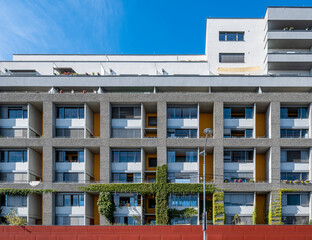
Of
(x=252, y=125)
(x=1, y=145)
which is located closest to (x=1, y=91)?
(x=1, y=145)

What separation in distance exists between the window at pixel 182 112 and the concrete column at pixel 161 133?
153cm

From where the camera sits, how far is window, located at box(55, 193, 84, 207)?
4084cm

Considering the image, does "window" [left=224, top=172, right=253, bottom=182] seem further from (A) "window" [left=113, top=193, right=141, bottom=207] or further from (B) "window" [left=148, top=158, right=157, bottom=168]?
(A) "window" [left=113, top=193, right=141, bottom=207]

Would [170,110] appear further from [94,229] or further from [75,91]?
[94,229]

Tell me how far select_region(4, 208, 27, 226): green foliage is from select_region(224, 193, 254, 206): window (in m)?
25.1

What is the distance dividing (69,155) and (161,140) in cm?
1234

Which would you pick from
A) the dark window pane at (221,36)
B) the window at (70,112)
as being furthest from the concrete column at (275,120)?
the window at (70,112)

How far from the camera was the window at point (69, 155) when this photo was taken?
4222cm

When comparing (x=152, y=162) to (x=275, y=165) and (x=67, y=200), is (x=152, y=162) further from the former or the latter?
(x=275, y=165)

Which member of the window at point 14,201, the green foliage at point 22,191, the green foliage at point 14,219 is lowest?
the green foliage at point 14,219

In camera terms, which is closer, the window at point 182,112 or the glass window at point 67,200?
the glass window at point 67,200

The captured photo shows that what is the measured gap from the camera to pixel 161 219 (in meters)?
39.6

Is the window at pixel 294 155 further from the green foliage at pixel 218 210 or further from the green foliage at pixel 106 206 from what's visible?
the green foliage at pixel 106 206

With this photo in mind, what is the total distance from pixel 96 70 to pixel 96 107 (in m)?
7.99
